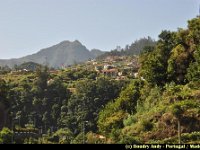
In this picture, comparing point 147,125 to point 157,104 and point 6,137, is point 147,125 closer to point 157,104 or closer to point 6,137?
point 157,104

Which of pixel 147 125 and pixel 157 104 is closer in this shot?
pixel 147 125

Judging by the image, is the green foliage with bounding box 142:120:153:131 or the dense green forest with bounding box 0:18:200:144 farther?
the green foliage with bounding box 142:120:153:131

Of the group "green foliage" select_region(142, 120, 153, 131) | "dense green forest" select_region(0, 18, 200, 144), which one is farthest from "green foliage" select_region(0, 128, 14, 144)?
"green foliage" select_region(142, 120, 153, 131)

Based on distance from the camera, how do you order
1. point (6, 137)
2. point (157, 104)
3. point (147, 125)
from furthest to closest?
point (157, 104) → point (6, 137) → point (147, 125)

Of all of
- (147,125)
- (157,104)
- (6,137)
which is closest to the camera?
(147,125)

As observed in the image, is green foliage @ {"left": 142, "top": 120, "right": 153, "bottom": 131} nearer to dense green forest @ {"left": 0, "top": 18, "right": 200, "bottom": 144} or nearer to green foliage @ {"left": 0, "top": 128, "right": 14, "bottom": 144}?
dense green forest @ {"left": 0, "top": 18, "right": 200, "bottom": 144}

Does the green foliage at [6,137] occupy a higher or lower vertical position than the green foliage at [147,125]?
lower

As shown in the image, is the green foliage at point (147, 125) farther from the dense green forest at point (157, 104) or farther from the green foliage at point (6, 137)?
the green foliage at point (6, 137)

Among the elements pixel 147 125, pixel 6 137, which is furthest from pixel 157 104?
pixel 6 137

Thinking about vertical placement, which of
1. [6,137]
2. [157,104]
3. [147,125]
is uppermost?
[157,104]

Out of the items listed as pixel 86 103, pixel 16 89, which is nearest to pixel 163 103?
pixel 86 103

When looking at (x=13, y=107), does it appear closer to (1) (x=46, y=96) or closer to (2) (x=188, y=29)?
(1) (x=46, y=96)

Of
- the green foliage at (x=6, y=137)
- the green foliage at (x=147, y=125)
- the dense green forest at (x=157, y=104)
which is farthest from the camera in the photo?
the green foliage at (x=6, y=137)

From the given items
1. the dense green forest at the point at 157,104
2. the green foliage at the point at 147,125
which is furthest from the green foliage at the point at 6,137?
the green foliage at the point at 147,125
